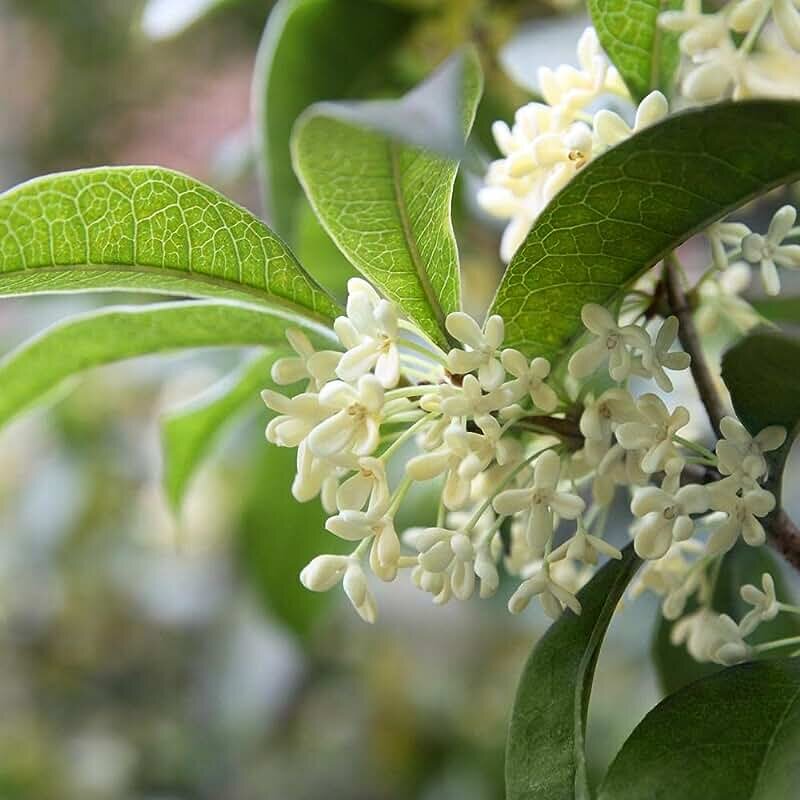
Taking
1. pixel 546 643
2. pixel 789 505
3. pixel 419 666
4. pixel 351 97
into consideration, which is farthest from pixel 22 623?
pixel 546 643

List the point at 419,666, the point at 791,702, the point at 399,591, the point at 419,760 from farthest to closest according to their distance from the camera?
1. the point at 399,591
2. the point at 419,666
3. the point at 419,760
4. the point at 791,702

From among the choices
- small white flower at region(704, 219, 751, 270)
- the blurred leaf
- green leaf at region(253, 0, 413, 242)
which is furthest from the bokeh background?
small white flower at region(704, 219, 751, 270)

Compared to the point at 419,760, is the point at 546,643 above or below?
above

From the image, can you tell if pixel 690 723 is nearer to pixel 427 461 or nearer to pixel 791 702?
pixel 791 702

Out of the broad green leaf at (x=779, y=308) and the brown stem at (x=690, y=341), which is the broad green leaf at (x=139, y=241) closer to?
the brown stem at (x=690, y=341)

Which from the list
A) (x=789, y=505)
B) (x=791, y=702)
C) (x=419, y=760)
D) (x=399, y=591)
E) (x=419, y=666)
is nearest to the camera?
(x=791, y=702)

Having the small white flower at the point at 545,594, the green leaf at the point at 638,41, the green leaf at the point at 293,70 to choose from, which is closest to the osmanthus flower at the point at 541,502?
the small white flower at the point at 545,594

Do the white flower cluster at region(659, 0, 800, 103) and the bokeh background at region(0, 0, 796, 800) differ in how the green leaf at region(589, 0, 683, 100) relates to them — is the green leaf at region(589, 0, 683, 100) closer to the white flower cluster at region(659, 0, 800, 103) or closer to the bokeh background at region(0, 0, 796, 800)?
the white flower cluster at region(659, 0, 800, 103)
